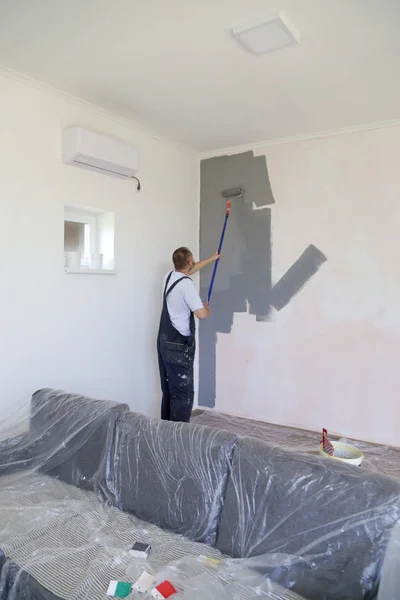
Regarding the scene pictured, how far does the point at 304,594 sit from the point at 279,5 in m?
2.17

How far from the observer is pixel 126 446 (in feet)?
6.26

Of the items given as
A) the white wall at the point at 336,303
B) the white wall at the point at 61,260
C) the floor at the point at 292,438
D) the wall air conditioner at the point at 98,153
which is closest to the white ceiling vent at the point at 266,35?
the wall air conditioner at the point at 98,153

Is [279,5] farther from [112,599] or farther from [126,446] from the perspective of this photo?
[112,599]

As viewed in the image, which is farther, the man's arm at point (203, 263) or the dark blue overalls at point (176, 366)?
the man's arm at point (203, 263)

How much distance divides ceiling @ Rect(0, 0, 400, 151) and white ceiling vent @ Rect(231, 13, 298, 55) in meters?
0.04

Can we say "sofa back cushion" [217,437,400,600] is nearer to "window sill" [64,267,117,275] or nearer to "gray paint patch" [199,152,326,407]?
"window sill" [64,267,117,275]

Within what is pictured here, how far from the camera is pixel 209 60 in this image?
2363mm

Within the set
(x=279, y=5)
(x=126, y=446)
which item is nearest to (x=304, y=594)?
(x=126, y=446)

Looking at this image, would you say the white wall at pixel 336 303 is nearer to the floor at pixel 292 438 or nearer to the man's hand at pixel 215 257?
the floor at pixel 292 438

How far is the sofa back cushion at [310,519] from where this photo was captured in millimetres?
1251

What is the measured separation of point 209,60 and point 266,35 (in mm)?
371

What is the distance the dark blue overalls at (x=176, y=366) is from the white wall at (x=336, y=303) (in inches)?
Result: 35.8

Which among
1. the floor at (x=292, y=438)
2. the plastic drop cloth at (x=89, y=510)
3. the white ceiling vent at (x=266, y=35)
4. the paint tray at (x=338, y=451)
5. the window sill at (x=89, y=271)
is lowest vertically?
the floor at (x=292, y=438)

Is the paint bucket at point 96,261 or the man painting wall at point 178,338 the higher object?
the paint bucket at point 96,261
